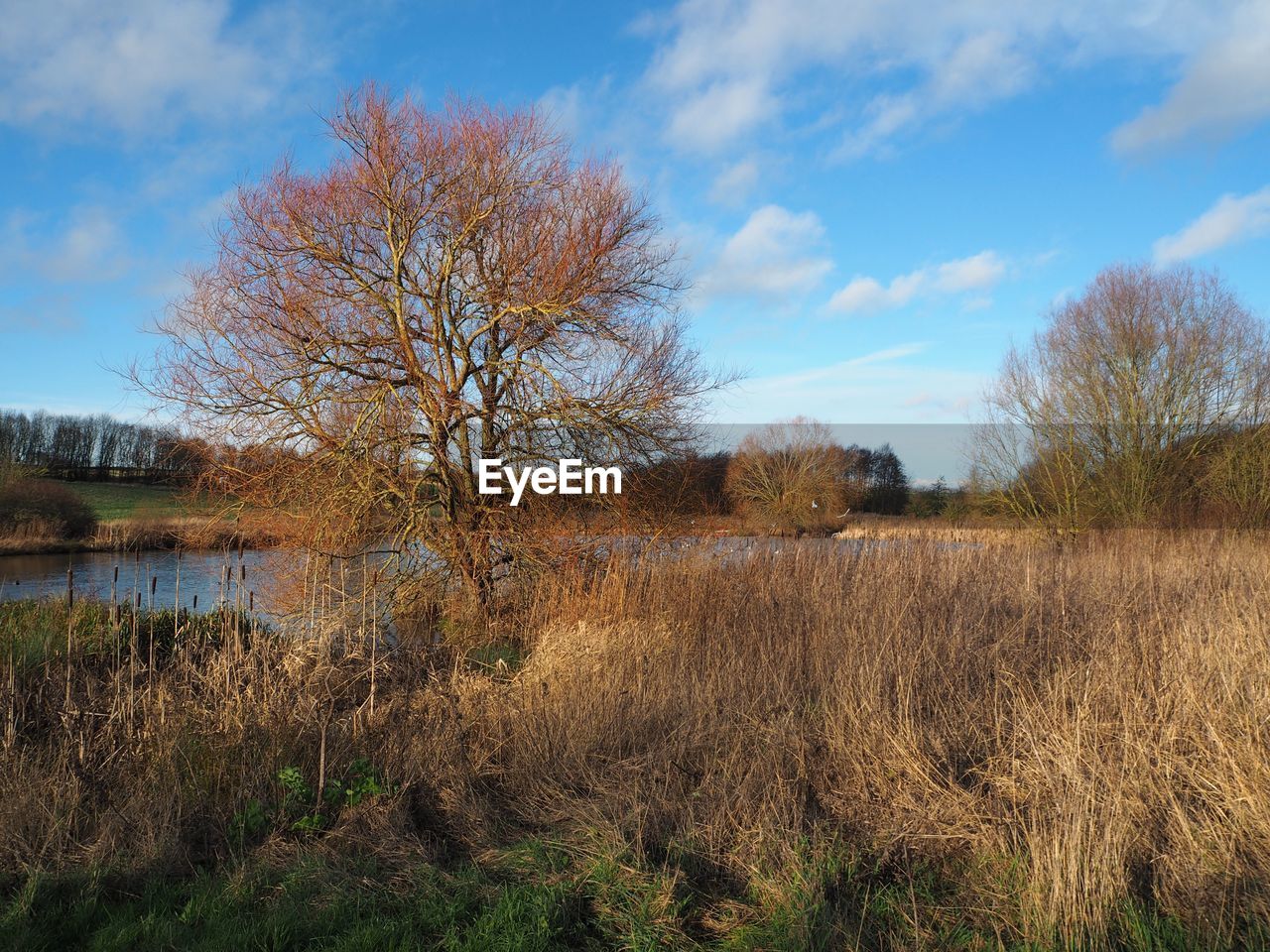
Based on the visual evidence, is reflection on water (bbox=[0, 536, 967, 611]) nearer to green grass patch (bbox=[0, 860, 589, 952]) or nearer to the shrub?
green grass patch (bbox=[0, 860, 589, 952])

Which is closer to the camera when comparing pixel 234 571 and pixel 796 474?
pixel 234 571

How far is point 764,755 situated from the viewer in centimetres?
411

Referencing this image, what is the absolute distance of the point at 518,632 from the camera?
29.0 ft

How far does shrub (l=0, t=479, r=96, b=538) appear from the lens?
24547 mm

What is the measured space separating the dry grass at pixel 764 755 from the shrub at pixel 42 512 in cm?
2193

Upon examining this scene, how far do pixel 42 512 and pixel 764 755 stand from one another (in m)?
28.5

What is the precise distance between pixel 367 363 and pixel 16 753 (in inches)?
247

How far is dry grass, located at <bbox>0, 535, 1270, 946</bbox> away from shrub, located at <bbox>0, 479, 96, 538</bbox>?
21.9 metres

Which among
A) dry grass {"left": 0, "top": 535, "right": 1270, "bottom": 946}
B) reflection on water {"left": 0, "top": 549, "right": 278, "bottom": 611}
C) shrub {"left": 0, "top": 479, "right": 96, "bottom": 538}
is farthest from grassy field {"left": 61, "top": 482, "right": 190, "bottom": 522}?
dry grass {"left": 0, "top": 535, "right": 1270, "bottom": 946}

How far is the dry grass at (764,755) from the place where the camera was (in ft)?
9.93

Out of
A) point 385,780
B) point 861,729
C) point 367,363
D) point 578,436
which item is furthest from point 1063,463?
point 385,780

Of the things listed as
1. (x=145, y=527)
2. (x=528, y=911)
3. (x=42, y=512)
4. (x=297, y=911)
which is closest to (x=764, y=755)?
(x=528, y=911)

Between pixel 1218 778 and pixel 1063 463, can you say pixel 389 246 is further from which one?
pixel 1063 463

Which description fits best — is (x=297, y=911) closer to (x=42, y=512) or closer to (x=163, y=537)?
(x=163, y=537)
